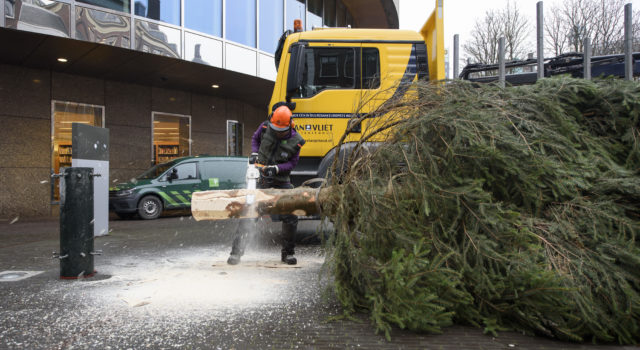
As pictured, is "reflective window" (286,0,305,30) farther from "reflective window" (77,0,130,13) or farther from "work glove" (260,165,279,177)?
"work glove" (260,165,279,177)

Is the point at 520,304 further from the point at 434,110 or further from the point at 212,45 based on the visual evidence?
the point at 212,45

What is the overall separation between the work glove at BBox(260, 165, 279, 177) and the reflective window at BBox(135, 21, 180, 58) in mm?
8041

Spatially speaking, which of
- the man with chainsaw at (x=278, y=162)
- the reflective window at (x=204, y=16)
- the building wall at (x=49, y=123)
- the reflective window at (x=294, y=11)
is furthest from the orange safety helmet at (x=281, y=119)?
the reflective window at (x=294, y=11)

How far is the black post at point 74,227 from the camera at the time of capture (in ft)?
14.4

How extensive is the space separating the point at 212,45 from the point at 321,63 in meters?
8.31

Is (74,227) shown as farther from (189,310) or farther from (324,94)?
(324,94)

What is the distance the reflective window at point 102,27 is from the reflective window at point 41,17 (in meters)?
0.30

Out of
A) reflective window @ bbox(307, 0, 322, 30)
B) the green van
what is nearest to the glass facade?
reflective window @ bbox(307, 0, 322, 30)

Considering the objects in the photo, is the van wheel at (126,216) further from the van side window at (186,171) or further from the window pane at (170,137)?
the window pane at (170,137)

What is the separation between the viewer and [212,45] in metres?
13.3

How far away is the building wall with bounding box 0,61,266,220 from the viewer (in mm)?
11820

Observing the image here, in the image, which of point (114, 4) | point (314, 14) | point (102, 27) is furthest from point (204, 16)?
point (314, 14)

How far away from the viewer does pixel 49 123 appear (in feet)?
40.9

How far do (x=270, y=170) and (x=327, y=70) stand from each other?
1.82 meters
